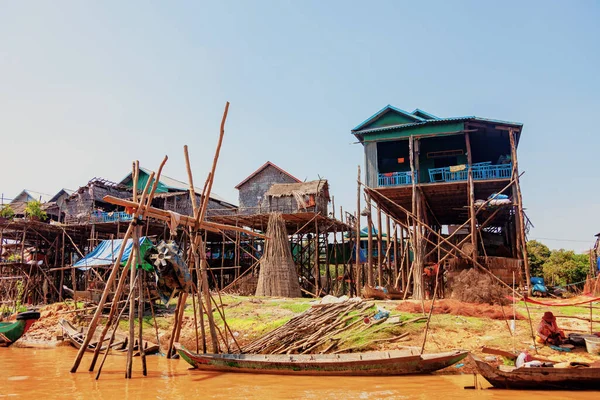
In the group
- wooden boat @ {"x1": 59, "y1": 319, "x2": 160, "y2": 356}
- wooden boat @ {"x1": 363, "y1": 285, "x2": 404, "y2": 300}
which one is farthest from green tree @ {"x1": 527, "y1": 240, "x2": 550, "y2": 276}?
wooden boat @ {"x1": 59, "y1": 319, "x2": 160, "y2": 356}

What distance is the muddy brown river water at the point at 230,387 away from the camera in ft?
25.4

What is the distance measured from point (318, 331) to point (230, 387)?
3.24 meters

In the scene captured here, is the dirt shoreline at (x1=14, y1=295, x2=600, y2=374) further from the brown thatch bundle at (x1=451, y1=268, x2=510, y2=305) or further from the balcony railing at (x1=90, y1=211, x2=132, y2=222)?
the balcony railing at (x1=90, y1=211, x2=132, y2=222)

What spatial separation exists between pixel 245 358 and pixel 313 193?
15.5 m

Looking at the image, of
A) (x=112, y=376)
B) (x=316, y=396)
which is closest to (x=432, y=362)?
(x=316, y=396)

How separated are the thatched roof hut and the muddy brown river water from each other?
14.5 metres

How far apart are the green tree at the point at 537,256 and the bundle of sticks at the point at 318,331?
2131 centimetres

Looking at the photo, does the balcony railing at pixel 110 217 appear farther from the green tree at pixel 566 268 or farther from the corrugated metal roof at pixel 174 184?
the green tree at pixel 566 268

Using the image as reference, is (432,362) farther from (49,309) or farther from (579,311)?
(49,309)

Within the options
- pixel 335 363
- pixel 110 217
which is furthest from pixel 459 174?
pixel 110 217

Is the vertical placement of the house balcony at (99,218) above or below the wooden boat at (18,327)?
above

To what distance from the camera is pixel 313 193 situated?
24625 mm

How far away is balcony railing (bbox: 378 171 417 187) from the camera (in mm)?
19438

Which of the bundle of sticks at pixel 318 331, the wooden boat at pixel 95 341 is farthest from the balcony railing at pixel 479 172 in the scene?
A: the wooden boat at pixel 95 341
